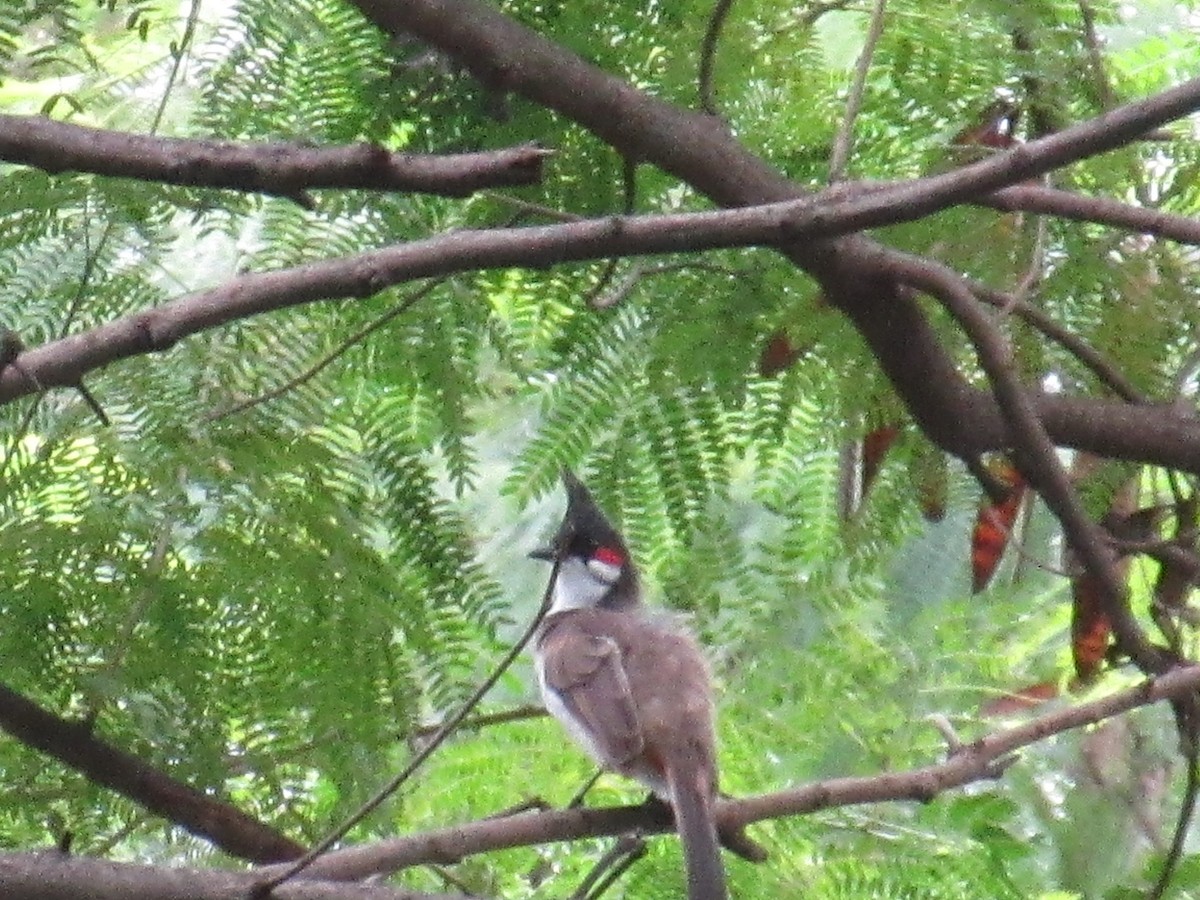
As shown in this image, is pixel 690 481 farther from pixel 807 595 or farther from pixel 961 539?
pixel 961 539

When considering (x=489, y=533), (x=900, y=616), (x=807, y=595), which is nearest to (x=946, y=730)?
(x=807, y=595)

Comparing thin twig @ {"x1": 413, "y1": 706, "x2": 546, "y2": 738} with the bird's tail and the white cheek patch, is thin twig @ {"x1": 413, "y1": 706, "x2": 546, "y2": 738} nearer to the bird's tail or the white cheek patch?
the white cheek patch

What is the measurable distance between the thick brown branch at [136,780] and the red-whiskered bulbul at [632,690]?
1.82 ft

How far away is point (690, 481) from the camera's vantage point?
269cm

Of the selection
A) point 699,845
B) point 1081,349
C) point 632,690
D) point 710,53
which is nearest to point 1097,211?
point 1081,349

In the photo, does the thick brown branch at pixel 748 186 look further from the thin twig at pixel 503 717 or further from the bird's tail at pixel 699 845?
the thin twig at pixel 503 717

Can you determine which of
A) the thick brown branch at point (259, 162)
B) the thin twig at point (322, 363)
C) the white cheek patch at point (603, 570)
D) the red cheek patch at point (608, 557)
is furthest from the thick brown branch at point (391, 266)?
the white cheek patch at point (603, 570)

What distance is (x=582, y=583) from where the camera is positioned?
3.44 meters

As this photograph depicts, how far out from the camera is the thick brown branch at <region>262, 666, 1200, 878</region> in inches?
79.7

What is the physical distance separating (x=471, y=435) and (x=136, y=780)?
666mm

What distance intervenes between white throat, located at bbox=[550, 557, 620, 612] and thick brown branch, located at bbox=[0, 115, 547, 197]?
4.85 ft

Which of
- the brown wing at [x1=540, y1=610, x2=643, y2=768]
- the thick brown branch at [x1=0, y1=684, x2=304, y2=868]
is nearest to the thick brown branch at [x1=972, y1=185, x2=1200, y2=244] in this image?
the brown wing at [x1=540, y1=610, x2=643, y2=768]

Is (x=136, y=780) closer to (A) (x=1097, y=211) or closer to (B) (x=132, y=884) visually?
(B) (x=132, y=884)

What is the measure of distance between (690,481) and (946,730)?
1.82ft
